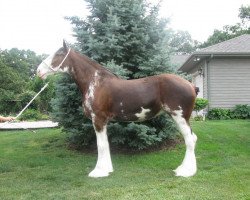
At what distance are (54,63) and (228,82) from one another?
11764 millimetres

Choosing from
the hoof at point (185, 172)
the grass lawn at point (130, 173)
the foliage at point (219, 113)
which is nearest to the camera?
the grass lawn at point (130, 173)

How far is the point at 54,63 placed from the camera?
270 inches

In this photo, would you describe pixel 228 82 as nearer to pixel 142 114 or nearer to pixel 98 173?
pixel 142 114

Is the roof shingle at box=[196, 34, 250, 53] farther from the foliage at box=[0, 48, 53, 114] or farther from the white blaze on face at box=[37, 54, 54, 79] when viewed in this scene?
the foliage at box=[0, 48, 53, 114]

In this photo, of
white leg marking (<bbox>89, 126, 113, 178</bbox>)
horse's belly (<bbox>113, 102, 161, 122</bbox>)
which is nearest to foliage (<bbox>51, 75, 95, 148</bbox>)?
white leg marking (<bbox>89, 126, 113, 178</bbox>)

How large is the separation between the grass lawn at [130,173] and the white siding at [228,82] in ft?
21.6

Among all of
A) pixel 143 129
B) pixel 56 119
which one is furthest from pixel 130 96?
pixel 56 119

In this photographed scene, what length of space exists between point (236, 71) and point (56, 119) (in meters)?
10.6

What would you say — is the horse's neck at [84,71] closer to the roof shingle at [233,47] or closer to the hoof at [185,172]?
the hoof at [185,172]

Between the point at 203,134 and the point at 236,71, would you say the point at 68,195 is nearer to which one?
the point at 203,134

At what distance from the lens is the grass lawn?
18.1 feet

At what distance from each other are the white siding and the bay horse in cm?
1069

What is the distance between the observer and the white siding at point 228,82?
1691 cm

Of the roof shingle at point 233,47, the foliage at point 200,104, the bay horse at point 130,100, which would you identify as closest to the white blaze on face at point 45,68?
the bay horse at point 130,100
